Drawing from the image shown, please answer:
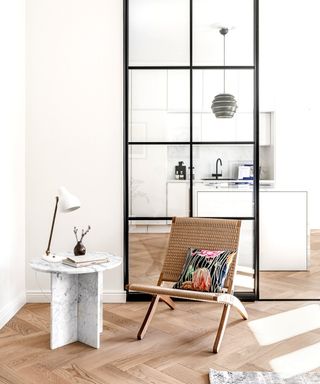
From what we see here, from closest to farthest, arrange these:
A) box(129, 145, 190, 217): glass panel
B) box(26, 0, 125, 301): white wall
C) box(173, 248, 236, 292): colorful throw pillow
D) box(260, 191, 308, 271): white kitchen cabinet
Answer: box(173, 248, 236, 292): colorful throw pillow
box(26, 0, 125, 301): white wall
box(129, 145, 190, 217): glass panel
box(260, 191, 308, 271): white kitchen cabinet

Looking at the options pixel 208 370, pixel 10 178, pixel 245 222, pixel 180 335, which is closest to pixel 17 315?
pixel 10 178

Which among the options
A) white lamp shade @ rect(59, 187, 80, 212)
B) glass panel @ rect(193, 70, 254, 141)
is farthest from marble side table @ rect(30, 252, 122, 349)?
glass panel @ rect(193, 70, 254, 141)

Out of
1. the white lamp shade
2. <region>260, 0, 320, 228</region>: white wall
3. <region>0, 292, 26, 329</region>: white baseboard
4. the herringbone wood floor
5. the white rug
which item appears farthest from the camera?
<region>260, 0, 320, 228</region>: white wall

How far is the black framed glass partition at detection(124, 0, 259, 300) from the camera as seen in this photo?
149 inches

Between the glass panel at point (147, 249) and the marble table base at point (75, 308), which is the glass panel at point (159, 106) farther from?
the marble table base at point (75, 308)

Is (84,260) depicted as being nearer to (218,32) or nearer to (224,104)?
(224,104)

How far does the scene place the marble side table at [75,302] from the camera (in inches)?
110

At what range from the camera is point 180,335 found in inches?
119

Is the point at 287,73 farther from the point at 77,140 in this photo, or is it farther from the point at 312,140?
the point at 77,140

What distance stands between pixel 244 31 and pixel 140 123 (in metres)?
1.23

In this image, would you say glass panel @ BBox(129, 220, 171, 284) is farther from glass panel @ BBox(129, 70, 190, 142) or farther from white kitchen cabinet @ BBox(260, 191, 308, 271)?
white kitchen cabinet @ BBox(260, 191, 308, 271)

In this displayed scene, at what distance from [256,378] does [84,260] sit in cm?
128

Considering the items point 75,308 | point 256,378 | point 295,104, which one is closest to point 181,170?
point 75,308

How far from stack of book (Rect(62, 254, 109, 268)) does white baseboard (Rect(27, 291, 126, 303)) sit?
35.1 inches
